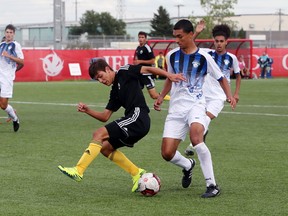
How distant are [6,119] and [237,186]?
1117 centimetres

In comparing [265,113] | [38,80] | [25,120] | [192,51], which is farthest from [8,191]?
[38,80]

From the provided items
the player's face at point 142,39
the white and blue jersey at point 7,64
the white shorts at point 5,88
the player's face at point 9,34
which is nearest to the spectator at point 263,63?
the player's face at point 142,39

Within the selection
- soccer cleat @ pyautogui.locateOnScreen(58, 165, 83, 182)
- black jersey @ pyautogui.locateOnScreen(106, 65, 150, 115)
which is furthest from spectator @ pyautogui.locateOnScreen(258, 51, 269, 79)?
soccer cleat @ pyautogui.locateOnScreen(58, 165, 83, 182)

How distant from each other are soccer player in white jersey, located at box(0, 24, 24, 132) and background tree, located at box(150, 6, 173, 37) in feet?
310

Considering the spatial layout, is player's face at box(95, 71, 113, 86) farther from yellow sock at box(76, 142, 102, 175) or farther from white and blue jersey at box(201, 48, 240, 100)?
white and blue jersey at box(201, 48, 240, 100)

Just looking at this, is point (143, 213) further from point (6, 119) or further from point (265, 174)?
point (6, 119)

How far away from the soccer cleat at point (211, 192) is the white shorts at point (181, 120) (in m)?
0.73

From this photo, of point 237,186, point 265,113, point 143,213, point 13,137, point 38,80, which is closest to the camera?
point 143,213

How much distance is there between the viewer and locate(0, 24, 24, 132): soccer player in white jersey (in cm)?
1588

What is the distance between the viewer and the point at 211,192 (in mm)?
8461

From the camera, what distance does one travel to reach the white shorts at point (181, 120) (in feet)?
28.8

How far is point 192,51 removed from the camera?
351 inches

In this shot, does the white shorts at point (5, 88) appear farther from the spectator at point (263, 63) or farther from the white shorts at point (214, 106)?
the spectator at point (263, 63)

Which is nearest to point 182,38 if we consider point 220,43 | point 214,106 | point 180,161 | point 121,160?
point 180,161
